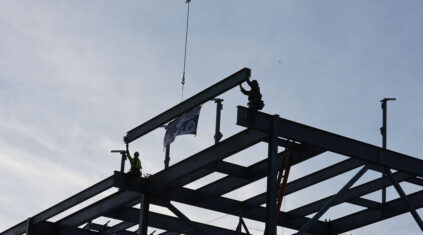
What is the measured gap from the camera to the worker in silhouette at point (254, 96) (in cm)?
2994

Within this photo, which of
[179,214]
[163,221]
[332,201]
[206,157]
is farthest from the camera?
[163,221]

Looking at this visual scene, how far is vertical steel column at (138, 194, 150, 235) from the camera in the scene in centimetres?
3444

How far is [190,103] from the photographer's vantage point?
32.9m

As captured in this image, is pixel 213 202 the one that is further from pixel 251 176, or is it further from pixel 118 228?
pixel 118 228

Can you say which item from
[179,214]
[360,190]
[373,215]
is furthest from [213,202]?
[373,215]

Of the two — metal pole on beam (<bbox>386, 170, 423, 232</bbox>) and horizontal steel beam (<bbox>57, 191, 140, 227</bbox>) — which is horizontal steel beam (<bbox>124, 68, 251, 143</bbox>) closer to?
horizontal steel beam (<bbox>57, 191, 140, 227</bbox>)

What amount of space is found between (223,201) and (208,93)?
5708 mm

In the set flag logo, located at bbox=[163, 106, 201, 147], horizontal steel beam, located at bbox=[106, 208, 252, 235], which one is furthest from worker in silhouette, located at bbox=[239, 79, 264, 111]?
horizontal steel beam, located at bbox=[106, 208, 252, 235]

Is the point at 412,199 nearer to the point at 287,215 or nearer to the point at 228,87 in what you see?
the point at 287,215

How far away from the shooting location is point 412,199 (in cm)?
3512

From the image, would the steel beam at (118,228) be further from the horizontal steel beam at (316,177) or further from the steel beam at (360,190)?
the steel beam at (360,190)

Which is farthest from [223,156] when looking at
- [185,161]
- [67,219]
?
[67,219]

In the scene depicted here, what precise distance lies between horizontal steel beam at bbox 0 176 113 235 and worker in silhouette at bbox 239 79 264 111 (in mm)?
7437

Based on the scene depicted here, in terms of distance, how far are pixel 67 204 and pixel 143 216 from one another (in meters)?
5.15
